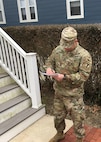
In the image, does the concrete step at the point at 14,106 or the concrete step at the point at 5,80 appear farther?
the concrete step at the point at 5,80

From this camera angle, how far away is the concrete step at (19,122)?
11.6 feet

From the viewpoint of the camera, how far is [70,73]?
2.82 metres

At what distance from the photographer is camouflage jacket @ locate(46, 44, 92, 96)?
266 cm

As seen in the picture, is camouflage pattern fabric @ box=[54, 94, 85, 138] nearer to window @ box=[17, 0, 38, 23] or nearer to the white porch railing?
the white porch railing

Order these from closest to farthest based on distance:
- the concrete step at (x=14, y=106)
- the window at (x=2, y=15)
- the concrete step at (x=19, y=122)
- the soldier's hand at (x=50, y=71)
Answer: the soldier's hand at (x=50, y=71) → the concrete step at (x=19, y=122) → the concrete step at (x=14, y=106) → the window at (x=2, y=15)

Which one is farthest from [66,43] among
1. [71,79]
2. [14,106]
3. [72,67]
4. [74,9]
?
[74,9]

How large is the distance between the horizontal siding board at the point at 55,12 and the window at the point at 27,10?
0.76ft

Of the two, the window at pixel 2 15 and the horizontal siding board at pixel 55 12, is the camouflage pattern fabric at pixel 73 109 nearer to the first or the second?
the horizontal siding board at pixel 55 12

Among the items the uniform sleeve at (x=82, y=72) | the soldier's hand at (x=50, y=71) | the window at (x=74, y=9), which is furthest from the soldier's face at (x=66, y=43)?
the window at (x=74, y=9)

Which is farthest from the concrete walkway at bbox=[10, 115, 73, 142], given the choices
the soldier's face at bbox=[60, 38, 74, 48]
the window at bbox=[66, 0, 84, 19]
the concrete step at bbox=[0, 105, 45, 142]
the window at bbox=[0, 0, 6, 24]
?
the window at bbox=[0, 0, 6, 24]

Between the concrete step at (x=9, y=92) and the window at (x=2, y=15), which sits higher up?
the window at (x=2, y=15)

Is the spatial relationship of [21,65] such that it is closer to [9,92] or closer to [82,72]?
[9,92]

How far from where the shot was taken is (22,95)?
→ 4.49 m

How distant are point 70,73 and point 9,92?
6.20 feet
